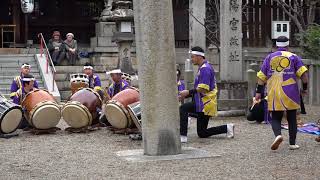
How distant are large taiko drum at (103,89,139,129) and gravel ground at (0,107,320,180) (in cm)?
27

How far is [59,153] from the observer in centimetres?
840

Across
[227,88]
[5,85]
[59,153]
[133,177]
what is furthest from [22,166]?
[5,85]

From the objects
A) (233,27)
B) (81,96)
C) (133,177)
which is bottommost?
(133,177)

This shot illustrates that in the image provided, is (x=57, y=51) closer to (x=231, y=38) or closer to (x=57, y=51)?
(x=57, y=51)

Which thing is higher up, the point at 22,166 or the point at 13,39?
the point at 13,39

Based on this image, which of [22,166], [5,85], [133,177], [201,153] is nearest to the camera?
[133,177]

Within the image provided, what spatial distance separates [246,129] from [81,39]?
51.3 feet

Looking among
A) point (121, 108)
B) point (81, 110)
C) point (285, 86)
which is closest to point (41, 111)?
point (81, 110)

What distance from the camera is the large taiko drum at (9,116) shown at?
10148mm

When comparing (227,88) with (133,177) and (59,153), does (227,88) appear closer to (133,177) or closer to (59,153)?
(59,153)

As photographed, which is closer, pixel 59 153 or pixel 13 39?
pixel 59 153

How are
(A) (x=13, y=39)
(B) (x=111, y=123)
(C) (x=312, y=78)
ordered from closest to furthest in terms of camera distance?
(B) (x=111, y=123) → (C) (x=312, y=78) → (A) (x=13, y=39)

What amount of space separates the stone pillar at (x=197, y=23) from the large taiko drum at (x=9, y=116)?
6.82 metres

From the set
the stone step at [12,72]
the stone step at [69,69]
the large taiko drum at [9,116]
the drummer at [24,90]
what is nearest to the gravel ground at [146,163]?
the large taiko drum at [9,116]
